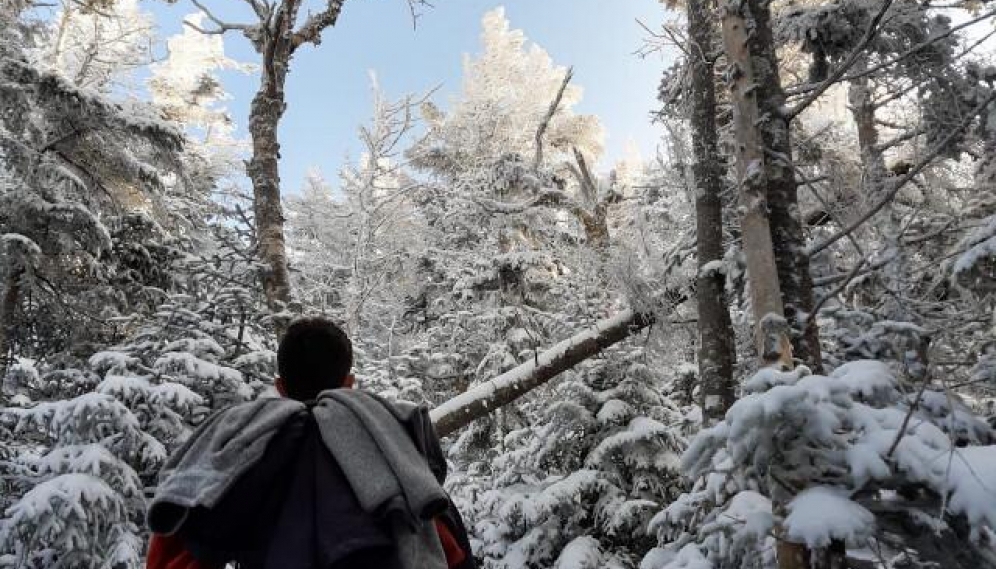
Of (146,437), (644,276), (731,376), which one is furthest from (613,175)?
(146,437)

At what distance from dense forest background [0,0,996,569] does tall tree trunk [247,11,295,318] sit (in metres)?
0.02

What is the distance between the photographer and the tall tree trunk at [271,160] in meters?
5.62

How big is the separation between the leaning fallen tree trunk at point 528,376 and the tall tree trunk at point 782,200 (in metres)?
2.50

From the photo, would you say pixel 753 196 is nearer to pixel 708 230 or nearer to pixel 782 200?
pixel 782 200

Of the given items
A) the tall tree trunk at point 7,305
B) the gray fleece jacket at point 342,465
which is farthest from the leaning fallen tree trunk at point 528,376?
the tall tree trunk at point 7,305

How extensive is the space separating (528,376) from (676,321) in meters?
1.54

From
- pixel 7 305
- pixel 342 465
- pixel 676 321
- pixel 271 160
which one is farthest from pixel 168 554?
pixel 7 305

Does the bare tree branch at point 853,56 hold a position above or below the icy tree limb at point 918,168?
above

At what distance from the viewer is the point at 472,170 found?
17156 mm

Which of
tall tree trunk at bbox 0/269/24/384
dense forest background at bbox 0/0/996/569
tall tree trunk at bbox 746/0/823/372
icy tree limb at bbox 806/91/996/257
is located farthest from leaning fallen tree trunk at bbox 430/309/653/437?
tall tree trunk at bbox 0/269/24/384

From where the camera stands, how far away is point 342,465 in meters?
1.86

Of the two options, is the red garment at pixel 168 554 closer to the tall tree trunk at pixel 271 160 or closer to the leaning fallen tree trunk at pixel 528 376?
the tall tree trunk at pixel 271 160

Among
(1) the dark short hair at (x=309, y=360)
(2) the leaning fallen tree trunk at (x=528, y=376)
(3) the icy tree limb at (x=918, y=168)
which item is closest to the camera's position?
(1) the dark short hair at (x=309, y=360)

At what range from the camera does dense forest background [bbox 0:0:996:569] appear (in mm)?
2404
